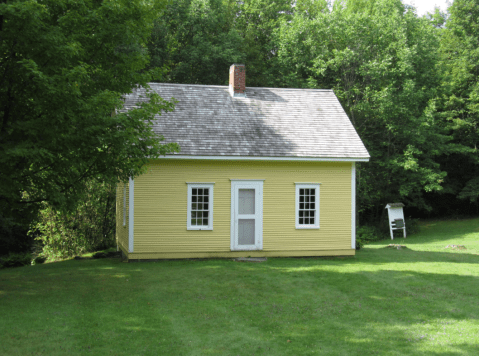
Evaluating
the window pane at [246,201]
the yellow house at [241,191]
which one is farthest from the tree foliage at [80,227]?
the window pane at [246,201]

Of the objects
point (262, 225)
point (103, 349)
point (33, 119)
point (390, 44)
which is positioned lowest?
point (103, 349)

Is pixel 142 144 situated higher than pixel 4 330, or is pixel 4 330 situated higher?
pixel 142 144

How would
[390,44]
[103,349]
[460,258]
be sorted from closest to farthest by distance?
[103,349] < [460,258] < [390,44]

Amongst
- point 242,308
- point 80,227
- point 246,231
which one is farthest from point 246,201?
point 80,227

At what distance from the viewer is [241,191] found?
15602mm

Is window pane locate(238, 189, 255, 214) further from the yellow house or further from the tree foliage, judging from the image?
the tree foliage

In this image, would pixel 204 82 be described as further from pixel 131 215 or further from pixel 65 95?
pixel 65 95

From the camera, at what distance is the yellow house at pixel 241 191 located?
14891 millimetres

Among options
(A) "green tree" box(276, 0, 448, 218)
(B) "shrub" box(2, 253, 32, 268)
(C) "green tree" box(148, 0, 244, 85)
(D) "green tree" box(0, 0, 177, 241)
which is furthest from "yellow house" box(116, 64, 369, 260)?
(C) "green tree" box(148, 0, 244, 85)

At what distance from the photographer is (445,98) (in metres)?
31.7

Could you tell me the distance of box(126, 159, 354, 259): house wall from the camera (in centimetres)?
1484

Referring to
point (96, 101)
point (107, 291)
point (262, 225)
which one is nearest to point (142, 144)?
point (96, 101)

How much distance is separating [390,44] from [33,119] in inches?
901

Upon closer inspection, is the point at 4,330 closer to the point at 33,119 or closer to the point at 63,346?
the point at 63,346
